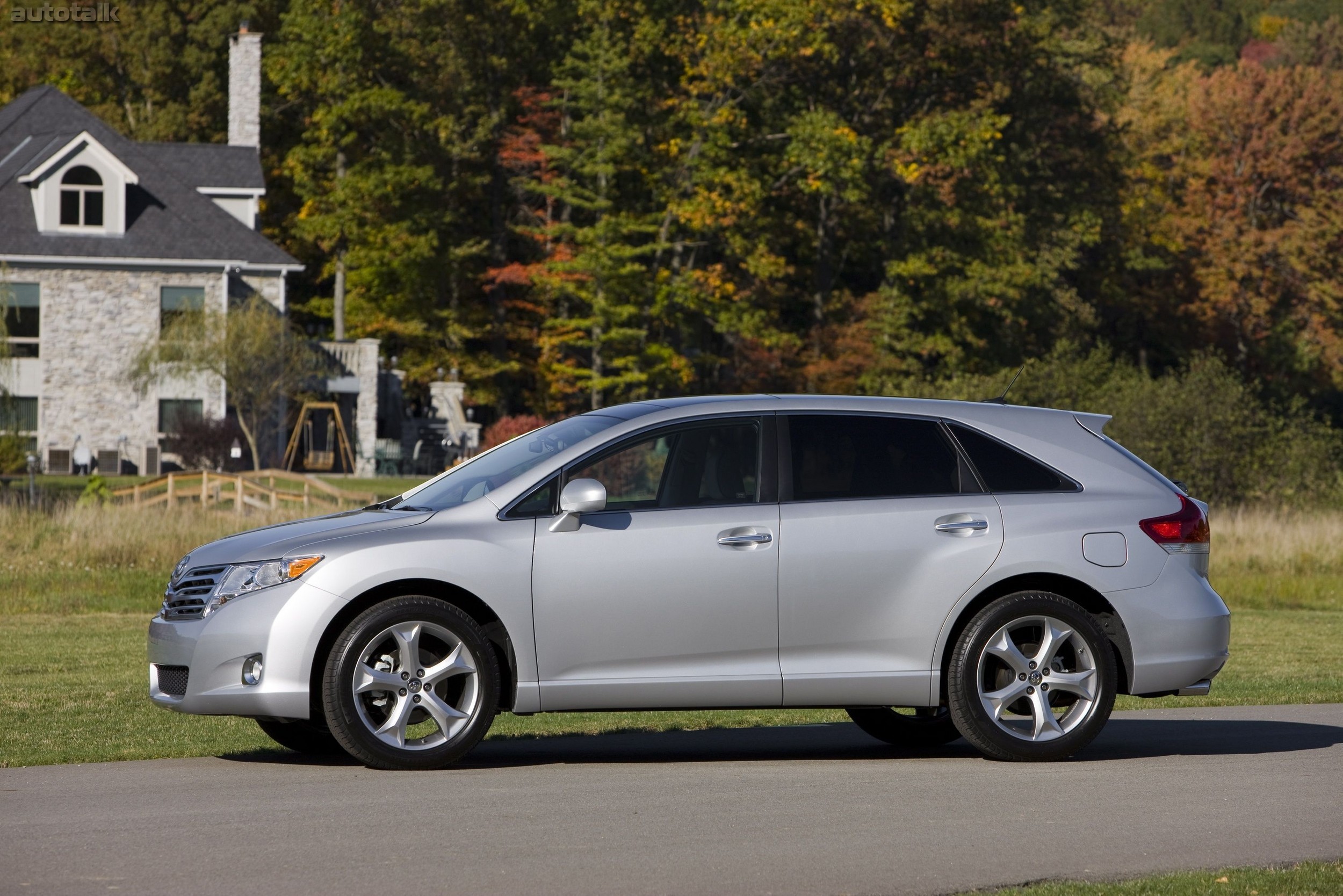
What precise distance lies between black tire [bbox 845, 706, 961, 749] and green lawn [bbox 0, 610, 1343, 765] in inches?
38.5

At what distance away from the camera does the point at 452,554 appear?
8.34 m

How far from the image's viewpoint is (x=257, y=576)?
27.2ft

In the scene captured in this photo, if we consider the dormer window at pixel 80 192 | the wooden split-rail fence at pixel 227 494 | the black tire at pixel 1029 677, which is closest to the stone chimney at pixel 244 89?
the dormer window at pixel 80 192

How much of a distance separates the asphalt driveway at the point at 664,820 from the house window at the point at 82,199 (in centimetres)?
3992

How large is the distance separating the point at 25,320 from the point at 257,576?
135ft

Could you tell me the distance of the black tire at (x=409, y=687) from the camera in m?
8.20

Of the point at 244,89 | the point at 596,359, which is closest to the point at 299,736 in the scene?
the point at 596,359

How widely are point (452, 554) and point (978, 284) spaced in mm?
45393

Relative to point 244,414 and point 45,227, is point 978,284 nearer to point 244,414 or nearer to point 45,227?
point 244,414

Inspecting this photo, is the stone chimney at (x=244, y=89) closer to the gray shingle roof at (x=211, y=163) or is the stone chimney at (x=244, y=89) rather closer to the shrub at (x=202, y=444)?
the gray shingle roof at (x=211, y=163)

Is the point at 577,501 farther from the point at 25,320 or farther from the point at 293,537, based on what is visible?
the point at 25,320

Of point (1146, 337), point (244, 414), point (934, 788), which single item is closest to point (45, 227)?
point (244, 414)

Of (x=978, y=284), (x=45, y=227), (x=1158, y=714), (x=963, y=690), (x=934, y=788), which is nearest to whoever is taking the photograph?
(x=934, y=788)

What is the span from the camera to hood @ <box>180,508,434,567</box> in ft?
27.3
